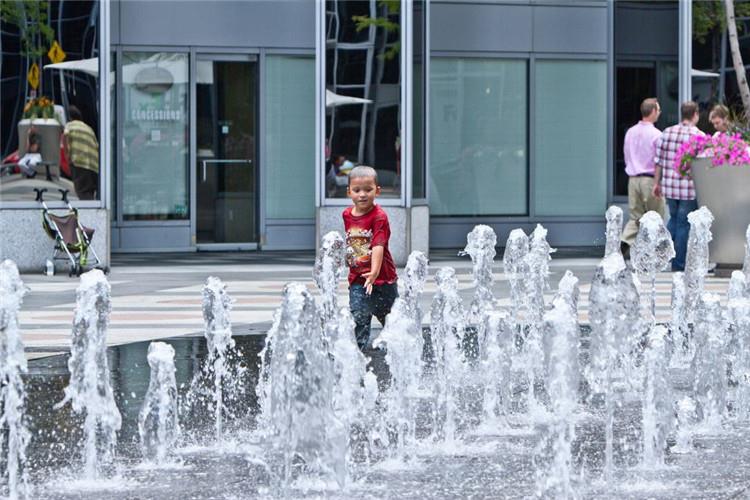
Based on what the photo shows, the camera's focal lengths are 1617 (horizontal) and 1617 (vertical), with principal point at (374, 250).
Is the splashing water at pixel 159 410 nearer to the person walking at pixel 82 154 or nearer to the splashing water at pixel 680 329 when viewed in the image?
the splashing water at pixel 680 329

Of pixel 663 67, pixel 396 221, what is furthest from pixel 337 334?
pixel 663 67

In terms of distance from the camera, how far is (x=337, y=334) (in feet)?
24.2

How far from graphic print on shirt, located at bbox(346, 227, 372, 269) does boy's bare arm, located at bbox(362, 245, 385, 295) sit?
0.08 m

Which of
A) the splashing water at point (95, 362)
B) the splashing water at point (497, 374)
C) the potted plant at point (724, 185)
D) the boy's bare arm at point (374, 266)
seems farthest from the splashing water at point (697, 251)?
the splashing water at point (95, 362)

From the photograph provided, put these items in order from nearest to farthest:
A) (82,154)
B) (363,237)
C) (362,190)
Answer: (362,190) < (363,237) < (82,154)

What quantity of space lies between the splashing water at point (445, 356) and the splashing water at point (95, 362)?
1.59 metres

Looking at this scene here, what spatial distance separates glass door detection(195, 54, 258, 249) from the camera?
70.1 feet

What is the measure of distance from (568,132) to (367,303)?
1238 centimetres

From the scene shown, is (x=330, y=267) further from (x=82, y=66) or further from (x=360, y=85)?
(x=360, y=85)

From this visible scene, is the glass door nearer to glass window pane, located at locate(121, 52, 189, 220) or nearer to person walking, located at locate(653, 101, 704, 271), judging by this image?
glass window pane, located at locate(121, 52, 189, 220)

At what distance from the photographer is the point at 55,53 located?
17.3 metres

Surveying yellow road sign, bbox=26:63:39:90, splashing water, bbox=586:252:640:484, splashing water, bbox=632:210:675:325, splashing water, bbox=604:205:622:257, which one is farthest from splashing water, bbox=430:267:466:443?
yellow road sign, bbox=26:63:39:90

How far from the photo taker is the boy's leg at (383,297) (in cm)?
1023

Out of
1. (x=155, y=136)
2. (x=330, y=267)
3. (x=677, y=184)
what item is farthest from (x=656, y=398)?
(x=155, y=136)
